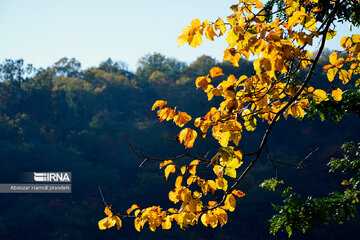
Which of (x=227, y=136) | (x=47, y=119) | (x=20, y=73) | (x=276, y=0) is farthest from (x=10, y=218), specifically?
(x=227, y=136)

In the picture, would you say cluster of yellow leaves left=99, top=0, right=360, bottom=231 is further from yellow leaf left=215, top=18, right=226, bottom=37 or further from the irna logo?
the irna logo

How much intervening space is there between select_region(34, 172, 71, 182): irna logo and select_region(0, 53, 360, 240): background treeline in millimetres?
311

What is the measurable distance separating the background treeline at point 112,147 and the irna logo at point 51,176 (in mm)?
311

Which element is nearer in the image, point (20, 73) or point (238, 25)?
point (238, 25)

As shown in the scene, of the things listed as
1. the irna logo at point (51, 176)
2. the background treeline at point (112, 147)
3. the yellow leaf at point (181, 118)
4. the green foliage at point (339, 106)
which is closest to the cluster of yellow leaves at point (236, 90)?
the yellow leaf at point (181, 118)

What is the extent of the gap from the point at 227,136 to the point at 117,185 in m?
19.2

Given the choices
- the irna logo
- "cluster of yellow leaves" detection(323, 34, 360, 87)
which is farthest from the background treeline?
"cluster of yellow leaves" detection(323, 34, 360, 87)

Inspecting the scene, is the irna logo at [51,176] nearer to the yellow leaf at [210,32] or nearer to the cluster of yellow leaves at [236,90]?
the cluster of yellow leaves at [236,90]

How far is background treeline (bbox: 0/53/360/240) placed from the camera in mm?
16875

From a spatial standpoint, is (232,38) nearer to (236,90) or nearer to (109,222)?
(236,90)

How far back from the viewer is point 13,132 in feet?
72.3

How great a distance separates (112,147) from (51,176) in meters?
4.05

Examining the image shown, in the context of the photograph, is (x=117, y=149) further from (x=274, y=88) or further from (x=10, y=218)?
(x=274, y=88)

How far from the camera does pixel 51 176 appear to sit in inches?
806
